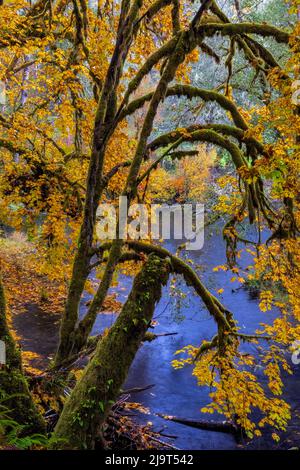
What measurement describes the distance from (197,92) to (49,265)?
627 cm

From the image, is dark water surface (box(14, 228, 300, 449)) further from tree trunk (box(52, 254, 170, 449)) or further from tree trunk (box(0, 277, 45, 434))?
tree trunk (box(0, 277, 45, 434))

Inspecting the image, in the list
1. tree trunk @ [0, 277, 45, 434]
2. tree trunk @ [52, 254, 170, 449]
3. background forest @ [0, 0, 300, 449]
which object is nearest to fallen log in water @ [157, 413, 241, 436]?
background forest @ [0, 0, 300, 449]

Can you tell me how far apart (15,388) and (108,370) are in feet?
3.20

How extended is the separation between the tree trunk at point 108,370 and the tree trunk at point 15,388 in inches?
10.8

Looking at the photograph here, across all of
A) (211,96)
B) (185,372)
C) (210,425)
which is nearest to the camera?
(211,96)

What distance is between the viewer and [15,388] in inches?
164

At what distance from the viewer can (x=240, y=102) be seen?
69.3 feet

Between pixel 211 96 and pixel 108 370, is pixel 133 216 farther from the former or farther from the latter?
pixel 108 370

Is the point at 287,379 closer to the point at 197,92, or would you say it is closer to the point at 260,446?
the point at 260,446

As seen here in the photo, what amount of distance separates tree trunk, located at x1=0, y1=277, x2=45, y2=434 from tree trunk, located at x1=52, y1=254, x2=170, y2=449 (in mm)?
275

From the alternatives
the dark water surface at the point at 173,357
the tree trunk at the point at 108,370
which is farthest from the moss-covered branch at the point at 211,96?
the dark water surface at the point at 173,357

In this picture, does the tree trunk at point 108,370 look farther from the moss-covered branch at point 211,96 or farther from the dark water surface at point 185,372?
the dark water surface at point 185,372

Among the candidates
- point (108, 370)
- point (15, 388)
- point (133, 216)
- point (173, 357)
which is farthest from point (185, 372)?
point (15, 388)

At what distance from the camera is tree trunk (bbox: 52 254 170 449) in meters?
4.09
